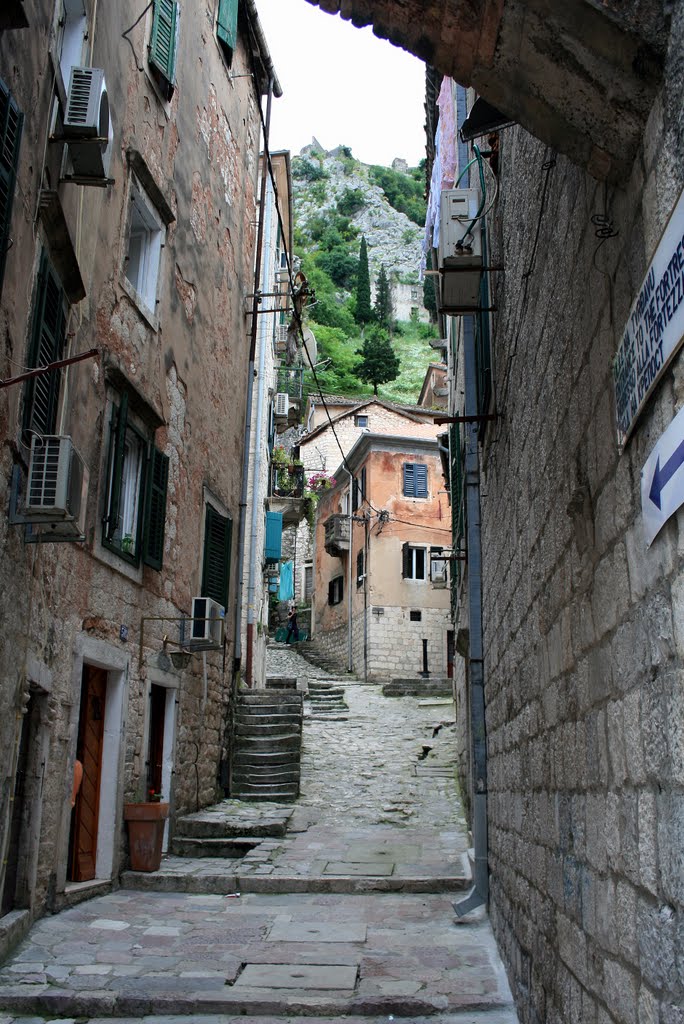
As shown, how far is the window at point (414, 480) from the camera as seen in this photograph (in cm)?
2898

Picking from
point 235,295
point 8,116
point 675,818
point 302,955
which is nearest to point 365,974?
point 302,955

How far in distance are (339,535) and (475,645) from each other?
22.2m

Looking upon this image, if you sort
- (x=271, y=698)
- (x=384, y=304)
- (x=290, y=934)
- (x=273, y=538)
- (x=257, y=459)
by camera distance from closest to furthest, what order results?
1. (x=290, y=934)
2. (x=271, y=698)
3. (x=257, y=459)
4. (x=273, y=538)
5. (x=384, y=304)

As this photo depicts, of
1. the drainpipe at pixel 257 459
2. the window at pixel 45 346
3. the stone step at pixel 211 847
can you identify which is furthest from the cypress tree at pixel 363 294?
the window at pixel 45 346

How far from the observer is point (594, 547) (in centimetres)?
287

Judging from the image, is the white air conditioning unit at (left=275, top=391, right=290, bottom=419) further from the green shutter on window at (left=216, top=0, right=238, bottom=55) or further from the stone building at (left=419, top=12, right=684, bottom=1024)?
the stone building at (left=419, top=12, right=684, bottom=1024)

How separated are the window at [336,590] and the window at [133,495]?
21061mm

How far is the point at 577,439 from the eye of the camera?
3.17 metres

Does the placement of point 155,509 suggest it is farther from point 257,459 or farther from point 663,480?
point 663,480

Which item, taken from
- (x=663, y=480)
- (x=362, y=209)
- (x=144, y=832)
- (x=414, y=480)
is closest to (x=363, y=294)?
(x=362, y=209)

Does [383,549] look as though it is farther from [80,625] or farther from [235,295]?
[80,625]

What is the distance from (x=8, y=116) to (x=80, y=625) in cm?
420

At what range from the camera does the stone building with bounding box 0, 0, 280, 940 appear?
5777mm

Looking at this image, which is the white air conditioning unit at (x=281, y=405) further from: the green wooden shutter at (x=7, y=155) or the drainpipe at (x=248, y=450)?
the green wooden shutter at (x=7, y=155)
